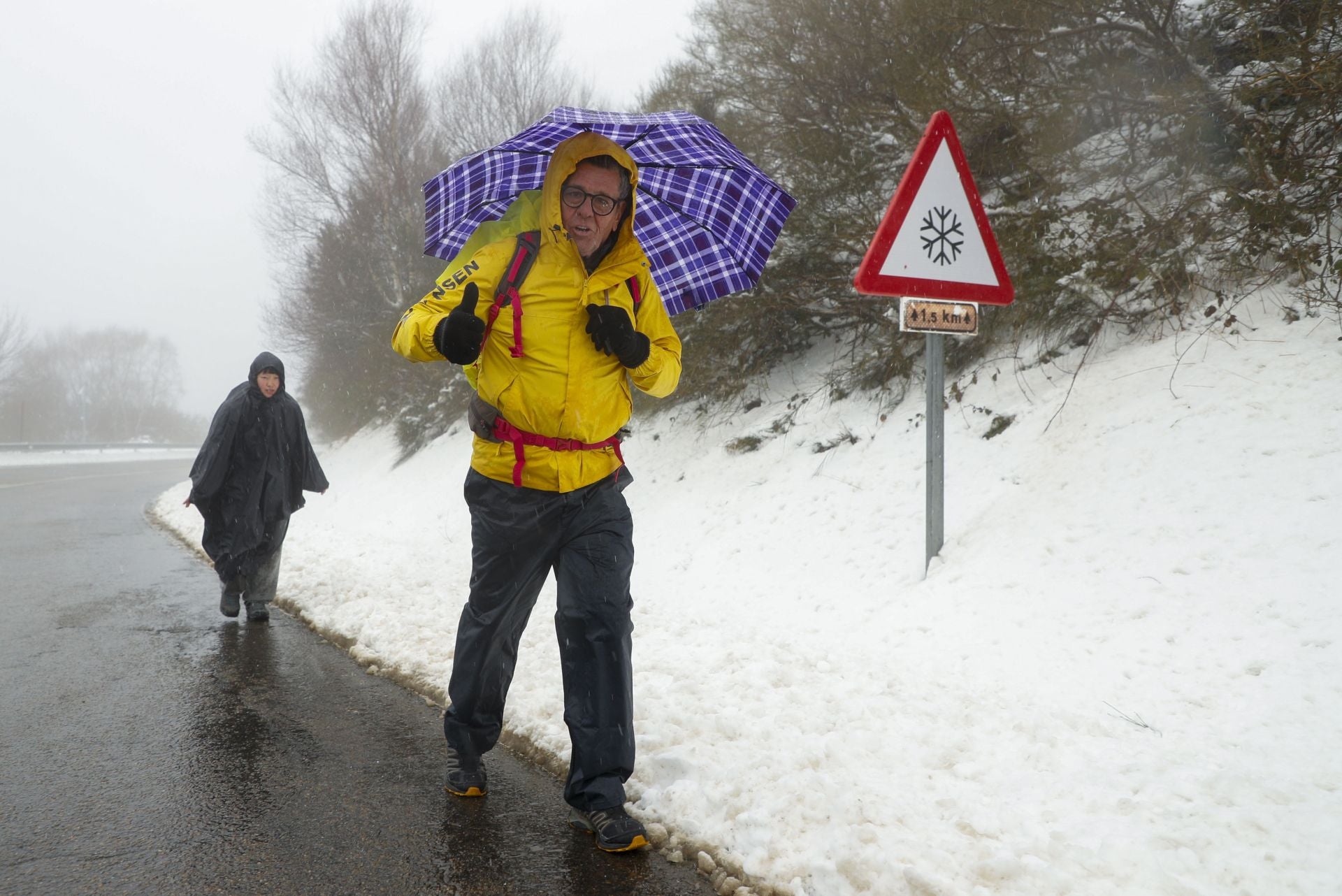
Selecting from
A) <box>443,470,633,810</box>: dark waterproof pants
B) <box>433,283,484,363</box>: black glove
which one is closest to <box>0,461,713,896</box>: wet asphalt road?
<box>443,470,633,810</box>: dark waterproof pants

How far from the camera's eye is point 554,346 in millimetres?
2980

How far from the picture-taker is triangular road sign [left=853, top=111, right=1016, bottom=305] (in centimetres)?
466

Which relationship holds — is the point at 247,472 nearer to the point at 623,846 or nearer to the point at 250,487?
the point at 250,487

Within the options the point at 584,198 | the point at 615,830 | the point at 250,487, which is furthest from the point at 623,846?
the point at 250,487

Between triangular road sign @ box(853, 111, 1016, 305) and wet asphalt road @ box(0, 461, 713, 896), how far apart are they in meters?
2.88

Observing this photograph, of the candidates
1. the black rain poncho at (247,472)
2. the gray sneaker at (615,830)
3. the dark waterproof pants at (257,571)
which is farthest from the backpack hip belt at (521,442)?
the dark waterproof pants at (257,571)

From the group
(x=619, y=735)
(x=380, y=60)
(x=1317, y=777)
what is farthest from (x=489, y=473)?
(x=380, y=60)

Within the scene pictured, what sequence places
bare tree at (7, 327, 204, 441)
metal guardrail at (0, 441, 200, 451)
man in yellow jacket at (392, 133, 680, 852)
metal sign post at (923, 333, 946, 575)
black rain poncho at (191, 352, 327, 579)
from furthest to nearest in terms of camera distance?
Result: 1. bare tree at (7, 327, 204, 441)
2. metal guardrail at (0, 441, 200, 451)
3. black rain poncho at (191, 352, 327, 579)
4. metal sign post at (923, 333, 946, 575)
5. man in yellow jacket at (392, 133, 680, 852)

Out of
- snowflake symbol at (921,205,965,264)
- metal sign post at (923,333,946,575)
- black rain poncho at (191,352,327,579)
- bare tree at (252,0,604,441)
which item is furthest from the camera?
bare tree at (252,0,604,441)

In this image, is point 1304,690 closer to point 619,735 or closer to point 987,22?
point 619,735

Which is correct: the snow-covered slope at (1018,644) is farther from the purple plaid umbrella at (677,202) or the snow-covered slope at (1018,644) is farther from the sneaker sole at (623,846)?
the purple plaid umbrella at (677,202)

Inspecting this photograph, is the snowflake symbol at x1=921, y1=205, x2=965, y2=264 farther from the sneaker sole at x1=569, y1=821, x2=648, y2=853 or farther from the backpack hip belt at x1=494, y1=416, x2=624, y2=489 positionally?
the sneaker sole at x1=569, y1=821, x2=648, y2=853

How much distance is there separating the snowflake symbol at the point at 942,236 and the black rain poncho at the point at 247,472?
4.35 metres

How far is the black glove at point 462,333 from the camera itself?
9.10 feet
